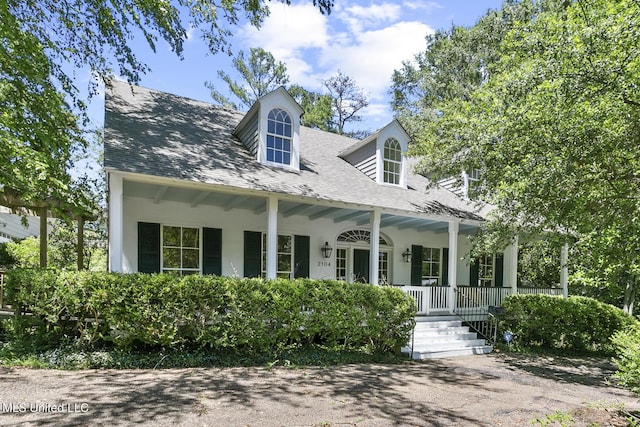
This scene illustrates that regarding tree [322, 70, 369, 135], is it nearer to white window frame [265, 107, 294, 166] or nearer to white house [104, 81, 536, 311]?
white house [104, 81, 536, 311]

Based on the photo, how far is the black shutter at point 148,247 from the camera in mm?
8727

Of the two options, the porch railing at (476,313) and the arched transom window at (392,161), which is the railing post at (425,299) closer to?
the porch railing at (476,313)

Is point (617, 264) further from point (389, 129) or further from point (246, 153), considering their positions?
point (246, 153)

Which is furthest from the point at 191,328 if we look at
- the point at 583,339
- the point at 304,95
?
the point at 304,95

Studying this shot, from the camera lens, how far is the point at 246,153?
32.6 feet

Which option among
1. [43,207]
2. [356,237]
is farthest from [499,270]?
[43,207]

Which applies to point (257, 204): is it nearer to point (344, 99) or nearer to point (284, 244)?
point (284, 244)

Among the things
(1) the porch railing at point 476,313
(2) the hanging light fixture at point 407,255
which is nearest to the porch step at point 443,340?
(1) the porch railing at point 476,313

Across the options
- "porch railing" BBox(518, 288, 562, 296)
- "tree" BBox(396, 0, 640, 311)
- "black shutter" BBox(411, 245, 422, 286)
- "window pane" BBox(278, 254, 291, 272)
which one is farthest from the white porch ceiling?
"tree" BBox(396, 0, 640, 311)

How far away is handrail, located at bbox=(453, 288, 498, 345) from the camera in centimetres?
1039

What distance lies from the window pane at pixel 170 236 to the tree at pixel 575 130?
24.8 ft

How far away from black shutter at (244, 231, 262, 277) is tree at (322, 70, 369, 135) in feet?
62.9

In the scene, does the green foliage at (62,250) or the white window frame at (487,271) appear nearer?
the green foliage at (62,250)

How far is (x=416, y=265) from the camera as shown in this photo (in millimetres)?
12797
